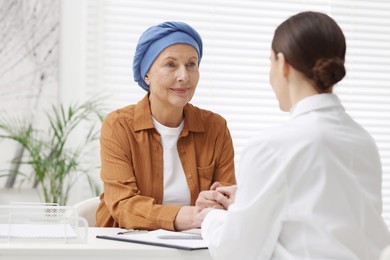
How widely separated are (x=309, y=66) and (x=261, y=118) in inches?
121

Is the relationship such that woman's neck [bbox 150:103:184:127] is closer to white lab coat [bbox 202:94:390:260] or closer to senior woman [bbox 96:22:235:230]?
senior woman [bbox 96:22:235:230]

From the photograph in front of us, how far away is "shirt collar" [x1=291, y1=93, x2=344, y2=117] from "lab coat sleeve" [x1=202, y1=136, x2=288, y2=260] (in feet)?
0.47

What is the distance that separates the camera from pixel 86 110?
165 inches

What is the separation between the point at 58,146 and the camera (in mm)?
4227


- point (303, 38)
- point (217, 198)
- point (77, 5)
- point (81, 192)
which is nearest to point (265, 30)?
point (77, 5)

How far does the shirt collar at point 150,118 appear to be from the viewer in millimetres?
2822

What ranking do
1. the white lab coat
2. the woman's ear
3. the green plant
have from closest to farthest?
the white lab coat → the woman's ear → the green plant

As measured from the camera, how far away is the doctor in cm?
161

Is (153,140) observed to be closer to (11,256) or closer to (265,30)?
(11,256)

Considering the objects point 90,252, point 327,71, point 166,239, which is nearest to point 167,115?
point 166,239

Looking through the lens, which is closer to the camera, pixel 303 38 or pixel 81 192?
pixel 303 38

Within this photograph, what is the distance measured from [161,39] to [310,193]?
1.38m

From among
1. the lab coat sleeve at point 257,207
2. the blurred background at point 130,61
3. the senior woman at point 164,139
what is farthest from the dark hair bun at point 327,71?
the blurred background at point 130,61

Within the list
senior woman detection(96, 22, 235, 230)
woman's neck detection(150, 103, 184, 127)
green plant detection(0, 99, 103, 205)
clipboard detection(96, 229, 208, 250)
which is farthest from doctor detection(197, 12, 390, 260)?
green plant detection(0, 99, 103, 205)
